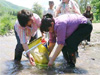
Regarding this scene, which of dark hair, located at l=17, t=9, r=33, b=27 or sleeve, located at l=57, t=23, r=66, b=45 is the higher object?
dark hair, located at l=17, t=9, r=33, b=27

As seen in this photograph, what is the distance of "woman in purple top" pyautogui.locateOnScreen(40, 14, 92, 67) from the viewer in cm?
285

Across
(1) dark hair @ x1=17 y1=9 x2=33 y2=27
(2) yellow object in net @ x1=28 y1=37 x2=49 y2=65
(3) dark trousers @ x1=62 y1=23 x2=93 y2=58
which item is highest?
(1) dark hair @ x1=17 y1=9 x2=33 y2=27

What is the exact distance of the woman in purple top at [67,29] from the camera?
2845 mm

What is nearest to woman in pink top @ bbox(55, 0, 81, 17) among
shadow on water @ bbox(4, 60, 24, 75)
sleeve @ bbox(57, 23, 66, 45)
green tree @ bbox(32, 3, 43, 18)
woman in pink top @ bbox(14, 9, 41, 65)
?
woman in pink top @ bbox(14, 9, 41, 65)

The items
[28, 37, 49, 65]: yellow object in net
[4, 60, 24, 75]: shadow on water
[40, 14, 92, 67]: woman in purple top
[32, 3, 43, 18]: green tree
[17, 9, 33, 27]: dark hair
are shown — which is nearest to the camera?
[17, 9, 33, 27]: dark hair

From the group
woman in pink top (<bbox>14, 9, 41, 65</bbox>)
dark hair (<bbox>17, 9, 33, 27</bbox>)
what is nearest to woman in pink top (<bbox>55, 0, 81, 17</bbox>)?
woman in pink top (<bbox>14, 9, 41, 65</bbox>)

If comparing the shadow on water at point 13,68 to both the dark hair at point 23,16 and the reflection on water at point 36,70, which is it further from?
the dark hair at point 23,16

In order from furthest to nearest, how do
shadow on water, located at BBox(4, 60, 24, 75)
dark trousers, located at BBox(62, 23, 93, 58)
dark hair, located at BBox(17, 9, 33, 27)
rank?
shadow on water, located at BBox(4, 60, 24, 75) → dark trousers, located at BBox(62, 23, 93, 58) → dark hair, located at BBox(17, 9, 33, 27)

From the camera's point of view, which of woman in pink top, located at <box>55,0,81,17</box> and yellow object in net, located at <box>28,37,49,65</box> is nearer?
yellow object in net, located at <box>28,37,49,65</box>

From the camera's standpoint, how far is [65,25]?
2891mm

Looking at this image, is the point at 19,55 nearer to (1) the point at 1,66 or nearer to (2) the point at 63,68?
(1) the point at 1,66

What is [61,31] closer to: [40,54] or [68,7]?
[40,54]

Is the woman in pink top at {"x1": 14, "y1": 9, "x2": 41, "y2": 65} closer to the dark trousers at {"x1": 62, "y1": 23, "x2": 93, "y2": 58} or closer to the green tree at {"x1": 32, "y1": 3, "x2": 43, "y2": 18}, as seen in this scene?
the dark trousers at {"x1": 62, "y1": 23, "x2": 93, "y2": 58}

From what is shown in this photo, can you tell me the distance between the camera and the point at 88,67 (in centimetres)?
370
